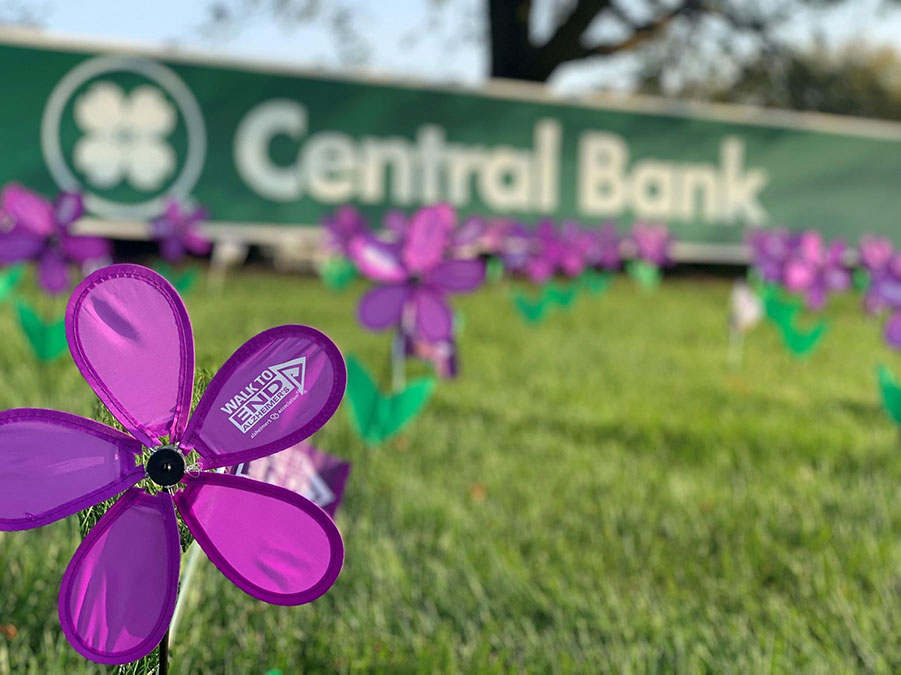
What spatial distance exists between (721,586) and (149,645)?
3.00 ft

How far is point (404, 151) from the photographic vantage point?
7.31m

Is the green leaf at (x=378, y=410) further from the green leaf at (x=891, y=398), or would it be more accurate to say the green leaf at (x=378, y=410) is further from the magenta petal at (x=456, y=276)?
the green leaf at (x=891, y=398)

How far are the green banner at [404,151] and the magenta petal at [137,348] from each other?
6.39 m

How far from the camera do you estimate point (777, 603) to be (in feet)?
3.73

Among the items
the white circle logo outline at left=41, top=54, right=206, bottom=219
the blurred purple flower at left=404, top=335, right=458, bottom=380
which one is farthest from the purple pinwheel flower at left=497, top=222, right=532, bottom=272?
the white circle logo outline at left=41, top=54, right=206, bottom=219

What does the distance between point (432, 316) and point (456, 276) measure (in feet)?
0.31

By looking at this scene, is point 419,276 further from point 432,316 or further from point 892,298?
point 892,298

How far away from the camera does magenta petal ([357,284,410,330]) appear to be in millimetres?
1527

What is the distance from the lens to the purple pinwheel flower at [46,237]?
64.5 inches

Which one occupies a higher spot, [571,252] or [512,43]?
[512,43]

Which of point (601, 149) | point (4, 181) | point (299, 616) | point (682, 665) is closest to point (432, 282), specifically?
point (299, 616)

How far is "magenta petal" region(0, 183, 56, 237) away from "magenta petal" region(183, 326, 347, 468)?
4.28ft

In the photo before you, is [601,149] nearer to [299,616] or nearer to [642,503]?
[642,503]

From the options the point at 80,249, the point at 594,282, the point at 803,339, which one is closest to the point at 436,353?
the point at 80,249
